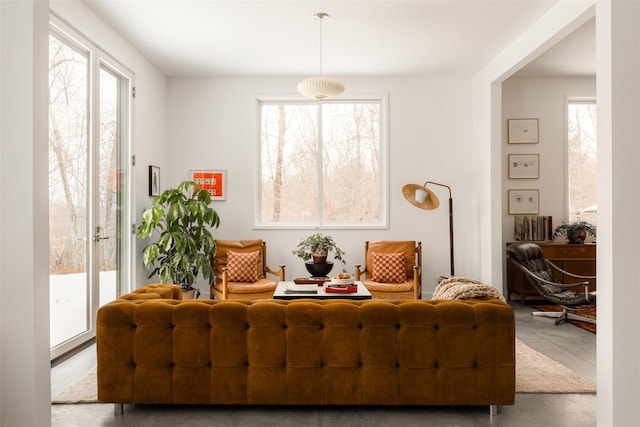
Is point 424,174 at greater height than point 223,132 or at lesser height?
lesser

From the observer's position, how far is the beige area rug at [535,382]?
3.09 m

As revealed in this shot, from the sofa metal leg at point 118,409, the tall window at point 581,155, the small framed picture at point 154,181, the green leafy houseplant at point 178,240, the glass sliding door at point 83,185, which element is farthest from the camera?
the tall window at point 581,155

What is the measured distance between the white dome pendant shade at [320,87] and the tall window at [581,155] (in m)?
3.84

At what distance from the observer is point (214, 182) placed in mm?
6426

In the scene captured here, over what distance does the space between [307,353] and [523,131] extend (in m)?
5.09

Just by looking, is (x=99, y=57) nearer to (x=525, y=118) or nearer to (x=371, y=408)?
(x=371, y=408)

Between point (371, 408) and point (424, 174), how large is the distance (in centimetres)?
410

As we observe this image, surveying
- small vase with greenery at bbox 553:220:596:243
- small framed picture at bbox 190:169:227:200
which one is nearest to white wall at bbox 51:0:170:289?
small framed picture at bbox 190:169:227:200

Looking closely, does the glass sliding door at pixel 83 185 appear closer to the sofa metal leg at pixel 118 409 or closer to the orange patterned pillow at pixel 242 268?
the orange patterned pillow at pixel 242 268
